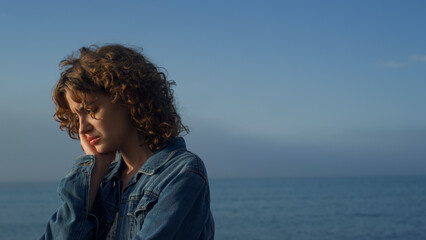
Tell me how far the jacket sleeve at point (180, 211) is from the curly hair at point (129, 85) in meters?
0.30

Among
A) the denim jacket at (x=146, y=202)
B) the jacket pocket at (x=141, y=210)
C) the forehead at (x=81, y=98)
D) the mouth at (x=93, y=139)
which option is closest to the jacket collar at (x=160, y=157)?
the denim jacket at (x=146, y=202)

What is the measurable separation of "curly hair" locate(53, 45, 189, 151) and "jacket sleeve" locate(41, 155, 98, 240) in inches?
12.4

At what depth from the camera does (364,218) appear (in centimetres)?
2616

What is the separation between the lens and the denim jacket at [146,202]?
2.13 meters

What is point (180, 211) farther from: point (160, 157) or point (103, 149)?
point (103, 149)

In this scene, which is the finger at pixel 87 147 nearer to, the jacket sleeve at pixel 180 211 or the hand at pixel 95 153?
the hand at pixel 95 153

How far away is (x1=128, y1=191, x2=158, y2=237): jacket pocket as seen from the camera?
2.21 m

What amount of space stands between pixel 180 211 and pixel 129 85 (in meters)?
0.64

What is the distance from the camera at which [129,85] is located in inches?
94.0

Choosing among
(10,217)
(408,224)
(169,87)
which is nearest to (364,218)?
(408,224)

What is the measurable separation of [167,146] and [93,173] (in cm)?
36

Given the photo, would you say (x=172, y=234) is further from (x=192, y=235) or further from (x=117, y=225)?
(x=117, y=225)

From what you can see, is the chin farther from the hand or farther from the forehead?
the forehead

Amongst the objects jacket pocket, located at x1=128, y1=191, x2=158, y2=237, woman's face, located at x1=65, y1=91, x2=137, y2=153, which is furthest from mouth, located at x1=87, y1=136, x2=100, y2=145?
jacket pocket, located at x1=128, y1=191, x2=158, y2=237
